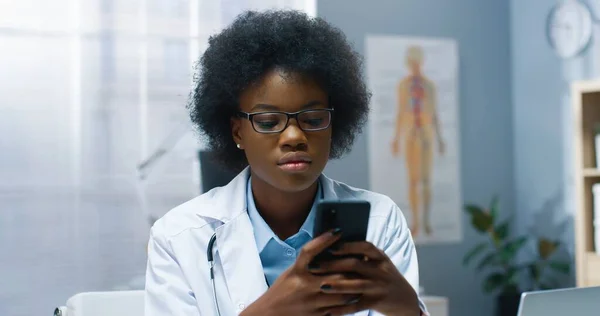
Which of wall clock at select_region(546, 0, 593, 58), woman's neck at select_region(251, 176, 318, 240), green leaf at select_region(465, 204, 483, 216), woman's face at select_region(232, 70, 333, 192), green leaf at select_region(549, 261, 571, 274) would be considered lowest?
green leaf at select_region(549, 261, 571, 274)

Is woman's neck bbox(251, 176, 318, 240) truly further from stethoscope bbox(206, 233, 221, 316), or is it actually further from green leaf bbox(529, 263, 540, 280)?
green leaf bbox(529, 263, 540, 280)

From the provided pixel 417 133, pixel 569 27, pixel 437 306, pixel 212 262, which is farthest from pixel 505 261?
pixel 212 262

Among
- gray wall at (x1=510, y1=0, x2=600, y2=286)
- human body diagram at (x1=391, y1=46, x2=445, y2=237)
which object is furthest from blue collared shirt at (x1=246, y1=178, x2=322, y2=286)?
gray wall at (x1=510, y1=0, x2=600, y2=286)

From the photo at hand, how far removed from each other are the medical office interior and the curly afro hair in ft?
3.44

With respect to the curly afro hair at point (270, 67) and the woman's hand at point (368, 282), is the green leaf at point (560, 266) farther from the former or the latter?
the woman's hand at point (368, 282)

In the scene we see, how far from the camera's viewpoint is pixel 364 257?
121cm

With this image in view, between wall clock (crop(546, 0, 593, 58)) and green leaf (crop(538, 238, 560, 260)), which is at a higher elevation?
wall clock (crop(546, 0, 593, 58))

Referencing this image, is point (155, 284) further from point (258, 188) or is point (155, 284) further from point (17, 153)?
point (17, 153)

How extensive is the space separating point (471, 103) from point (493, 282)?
1.02 metres

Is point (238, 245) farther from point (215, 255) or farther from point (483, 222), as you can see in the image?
point (483, 222)

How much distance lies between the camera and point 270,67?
1.43 meters

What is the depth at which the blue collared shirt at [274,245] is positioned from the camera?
1501mm

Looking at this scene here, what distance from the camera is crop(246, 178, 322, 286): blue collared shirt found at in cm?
150

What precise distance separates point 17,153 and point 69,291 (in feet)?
1.99
